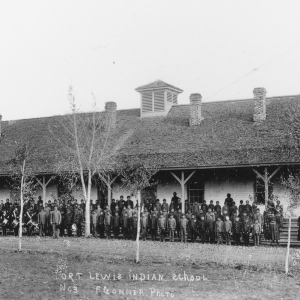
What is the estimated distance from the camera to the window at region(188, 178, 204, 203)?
26688 millimetres

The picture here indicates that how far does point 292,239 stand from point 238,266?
8.21m

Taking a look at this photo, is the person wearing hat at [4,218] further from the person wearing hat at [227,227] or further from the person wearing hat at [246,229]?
the person wearing hat at [246,229]

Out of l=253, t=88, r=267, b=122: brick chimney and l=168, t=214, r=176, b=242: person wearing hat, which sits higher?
l=253, t=88, r=267, b=122: brick chimney

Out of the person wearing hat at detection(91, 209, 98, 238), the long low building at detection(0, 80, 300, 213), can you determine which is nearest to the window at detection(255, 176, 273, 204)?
the long low building at detection(0, 80, 300, 213)

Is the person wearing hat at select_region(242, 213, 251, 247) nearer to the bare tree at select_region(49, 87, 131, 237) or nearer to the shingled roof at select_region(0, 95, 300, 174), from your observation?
the shingled roof at select_region(0, 95, 300, 174)

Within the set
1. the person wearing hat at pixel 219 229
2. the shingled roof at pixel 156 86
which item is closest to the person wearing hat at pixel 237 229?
the person wearing hat at pixel 219 229

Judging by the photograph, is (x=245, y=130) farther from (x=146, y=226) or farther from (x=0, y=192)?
(x=0, y=192)

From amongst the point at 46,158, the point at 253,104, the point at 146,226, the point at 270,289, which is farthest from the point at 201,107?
A: the point at 270,289

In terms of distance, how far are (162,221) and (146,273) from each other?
24.7 ft

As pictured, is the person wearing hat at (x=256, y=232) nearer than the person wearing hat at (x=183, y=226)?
Yes

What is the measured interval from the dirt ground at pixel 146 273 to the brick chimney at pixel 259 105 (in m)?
10.3

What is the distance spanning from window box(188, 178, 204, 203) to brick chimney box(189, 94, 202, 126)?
3.71 metres

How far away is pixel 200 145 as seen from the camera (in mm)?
26453

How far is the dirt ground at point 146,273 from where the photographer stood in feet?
38.6
